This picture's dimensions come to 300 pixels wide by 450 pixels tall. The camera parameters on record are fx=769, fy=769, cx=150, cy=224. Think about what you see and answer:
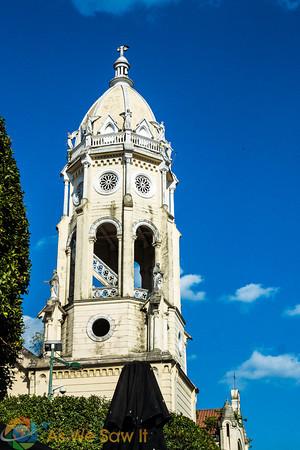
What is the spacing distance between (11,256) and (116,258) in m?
29.7

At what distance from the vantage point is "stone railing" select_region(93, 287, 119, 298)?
4528 centimetres

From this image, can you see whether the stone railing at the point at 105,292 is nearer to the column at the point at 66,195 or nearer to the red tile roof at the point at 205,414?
the column at the point at 66,195

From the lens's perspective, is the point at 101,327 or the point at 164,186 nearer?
the point at 101,327


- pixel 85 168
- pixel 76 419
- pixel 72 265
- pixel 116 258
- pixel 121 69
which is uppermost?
pixel 121 69

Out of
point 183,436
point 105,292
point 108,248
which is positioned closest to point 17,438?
point 183,436

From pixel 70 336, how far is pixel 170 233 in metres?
9.17

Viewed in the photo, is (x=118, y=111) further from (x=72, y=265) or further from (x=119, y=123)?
(x=72, y=265)

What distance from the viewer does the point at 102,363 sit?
140 ft

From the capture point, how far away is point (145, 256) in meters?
51.5

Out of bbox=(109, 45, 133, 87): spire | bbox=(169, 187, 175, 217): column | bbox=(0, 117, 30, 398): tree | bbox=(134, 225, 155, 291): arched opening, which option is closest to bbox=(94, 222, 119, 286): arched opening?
bbox=(134, 225, 155, 291): arched opening

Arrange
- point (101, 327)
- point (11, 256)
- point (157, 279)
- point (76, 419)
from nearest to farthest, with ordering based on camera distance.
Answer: point (11, 256)
point (76, 419)
point (101, 327)
point (157, 279)

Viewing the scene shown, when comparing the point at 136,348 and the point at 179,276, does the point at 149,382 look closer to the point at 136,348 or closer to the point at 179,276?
the point at 136,348

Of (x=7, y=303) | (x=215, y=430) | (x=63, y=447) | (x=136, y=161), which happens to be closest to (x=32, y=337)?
(x=215, y=430)

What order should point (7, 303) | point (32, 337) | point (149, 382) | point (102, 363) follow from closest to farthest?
1. point (149, 382)
2. point (7, 303)
3. point (102, 363)
4. point (32, 337)
